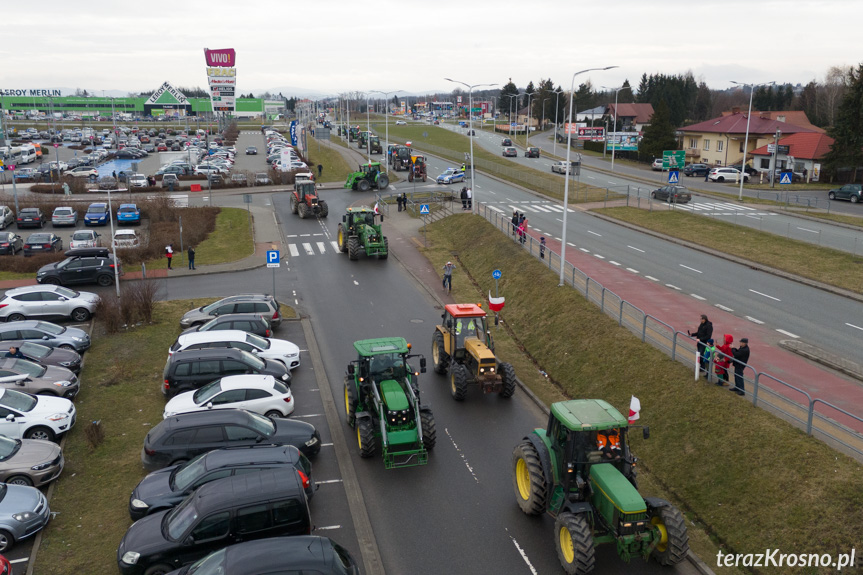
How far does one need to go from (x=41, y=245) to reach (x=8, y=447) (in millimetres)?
26652

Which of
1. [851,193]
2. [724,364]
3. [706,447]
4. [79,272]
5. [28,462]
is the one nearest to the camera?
[28,462]

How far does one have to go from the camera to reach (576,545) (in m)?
10.9

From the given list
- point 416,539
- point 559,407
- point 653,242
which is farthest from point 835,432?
point 653,242

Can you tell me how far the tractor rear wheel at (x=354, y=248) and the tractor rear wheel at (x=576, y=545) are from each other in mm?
27040

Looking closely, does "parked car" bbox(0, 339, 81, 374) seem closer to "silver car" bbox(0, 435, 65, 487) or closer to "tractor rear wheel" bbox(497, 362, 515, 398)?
"silver car" bbox(0, 435, 65, 487)

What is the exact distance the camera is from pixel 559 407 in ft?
40.5

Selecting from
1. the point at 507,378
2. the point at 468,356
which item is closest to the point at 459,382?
the point at 468,356

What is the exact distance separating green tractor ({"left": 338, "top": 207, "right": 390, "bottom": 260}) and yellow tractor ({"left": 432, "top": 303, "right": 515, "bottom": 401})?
645 inches

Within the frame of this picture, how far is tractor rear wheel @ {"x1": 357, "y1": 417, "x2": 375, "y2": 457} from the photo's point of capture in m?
15.7

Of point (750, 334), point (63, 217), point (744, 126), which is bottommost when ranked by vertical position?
point (750, 334)

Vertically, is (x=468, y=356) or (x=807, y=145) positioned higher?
(x=807, y=145)

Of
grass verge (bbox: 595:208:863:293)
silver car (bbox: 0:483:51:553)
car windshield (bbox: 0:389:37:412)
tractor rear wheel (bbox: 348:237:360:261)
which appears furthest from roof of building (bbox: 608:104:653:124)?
silver car (bbox: 0:483:51:553)

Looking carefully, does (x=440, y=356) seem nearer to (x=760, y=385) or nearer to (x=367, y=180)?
(x=760, y=385)

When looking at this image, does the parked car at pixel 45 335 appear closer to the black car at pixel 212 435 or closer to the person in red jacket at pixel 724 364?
the black car at pixel 212 435
